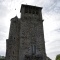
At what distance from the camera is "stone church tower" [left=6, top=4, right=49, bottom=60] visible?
1234 inches

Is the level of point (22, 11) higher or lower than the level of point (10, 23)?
higher

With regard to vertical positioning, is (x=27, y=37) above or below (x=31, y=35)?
below

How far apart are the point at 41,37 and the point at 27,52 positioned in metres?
5.62

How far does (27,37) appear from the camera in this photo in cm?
3259

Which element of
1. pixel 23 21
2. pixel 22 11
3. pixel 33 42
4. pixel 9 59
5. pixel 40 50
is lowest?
pixel 9 59

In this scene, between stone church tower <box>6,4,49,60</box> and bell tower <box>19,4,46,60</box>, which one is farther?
stone church tower <box>6,4,49,60</box>

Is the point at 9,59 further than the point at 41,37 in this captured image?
No

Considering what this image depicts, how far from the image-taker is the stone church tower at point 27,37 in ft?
103

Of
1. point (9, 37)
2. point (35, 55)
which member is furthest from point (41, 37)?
point (9, 37)

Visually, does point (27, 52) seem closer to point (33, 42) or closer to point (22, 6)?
point (33, 42)

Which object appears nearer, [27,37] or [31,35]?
[27,37]

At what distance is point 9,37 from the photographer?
33812mm

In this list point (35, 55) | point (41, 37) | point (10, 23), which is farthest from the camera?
point (10, 23)

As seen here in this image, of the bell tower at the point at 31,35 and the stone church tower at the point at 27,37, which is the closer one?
the bell tower at the point at 31,35
